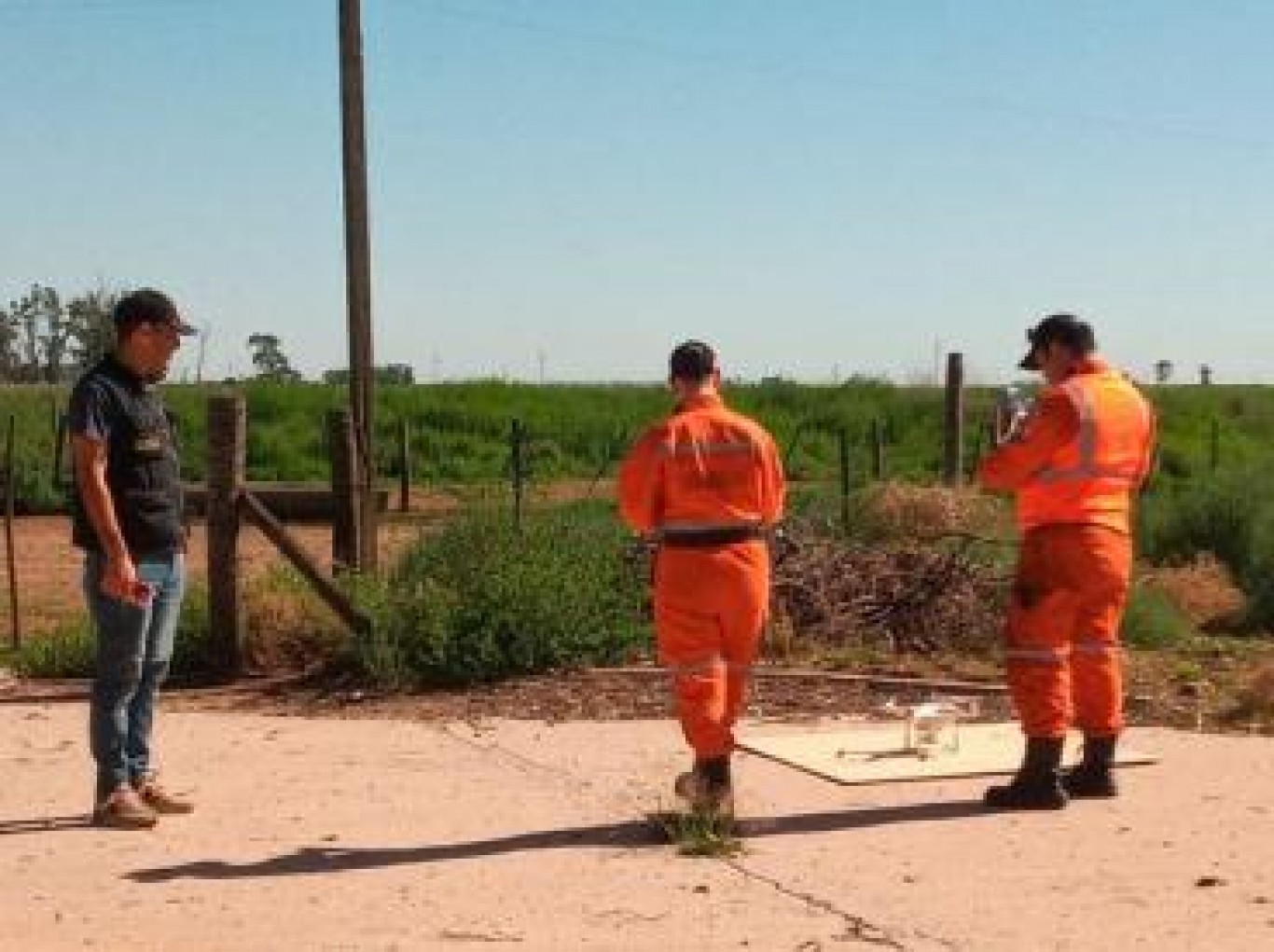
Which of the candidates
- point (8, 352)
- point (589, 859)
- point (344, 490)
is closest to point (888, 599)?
point (344, 490)

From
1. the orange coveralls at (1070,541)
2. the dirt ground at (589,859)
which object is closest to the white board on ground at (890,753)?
the dirt ground at (589,859)

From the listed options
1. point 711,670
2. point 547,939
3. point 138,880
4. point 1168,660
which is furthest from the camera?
point 1168,660

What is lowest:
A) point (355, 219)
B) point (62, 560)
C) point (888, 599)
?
point (62, 560)

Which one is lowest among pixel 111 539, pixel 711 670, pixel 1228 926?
pixel 1228 926

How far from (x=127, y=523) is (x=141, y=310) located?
734mm

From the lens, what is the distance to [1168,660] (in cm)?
1213

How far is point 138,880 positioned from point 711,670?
2.02 metres

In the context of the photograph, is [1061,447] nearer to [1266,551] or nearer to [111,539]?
[111,539]

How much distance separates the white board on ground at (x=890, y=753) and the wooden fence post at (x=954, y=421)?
7.58 m

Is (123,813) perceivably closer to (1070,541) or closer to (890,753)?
(890,753)

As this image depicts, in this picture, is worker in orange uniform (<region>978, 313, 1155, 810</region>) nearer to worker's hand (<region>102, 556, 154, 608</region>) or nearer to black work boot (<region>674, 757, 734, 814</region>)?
black work boot (<region>674, 757, 734, 814</region>)

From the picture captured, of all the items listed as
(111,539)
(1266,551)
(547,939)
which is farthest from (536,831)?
(1266,551)

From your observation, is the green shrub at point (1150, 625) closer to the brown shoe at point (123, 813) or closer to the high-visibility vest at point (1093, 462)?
the high-visibility vest at point (1093, 462)

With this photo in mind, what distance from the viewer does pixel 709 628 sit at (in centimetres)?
691
